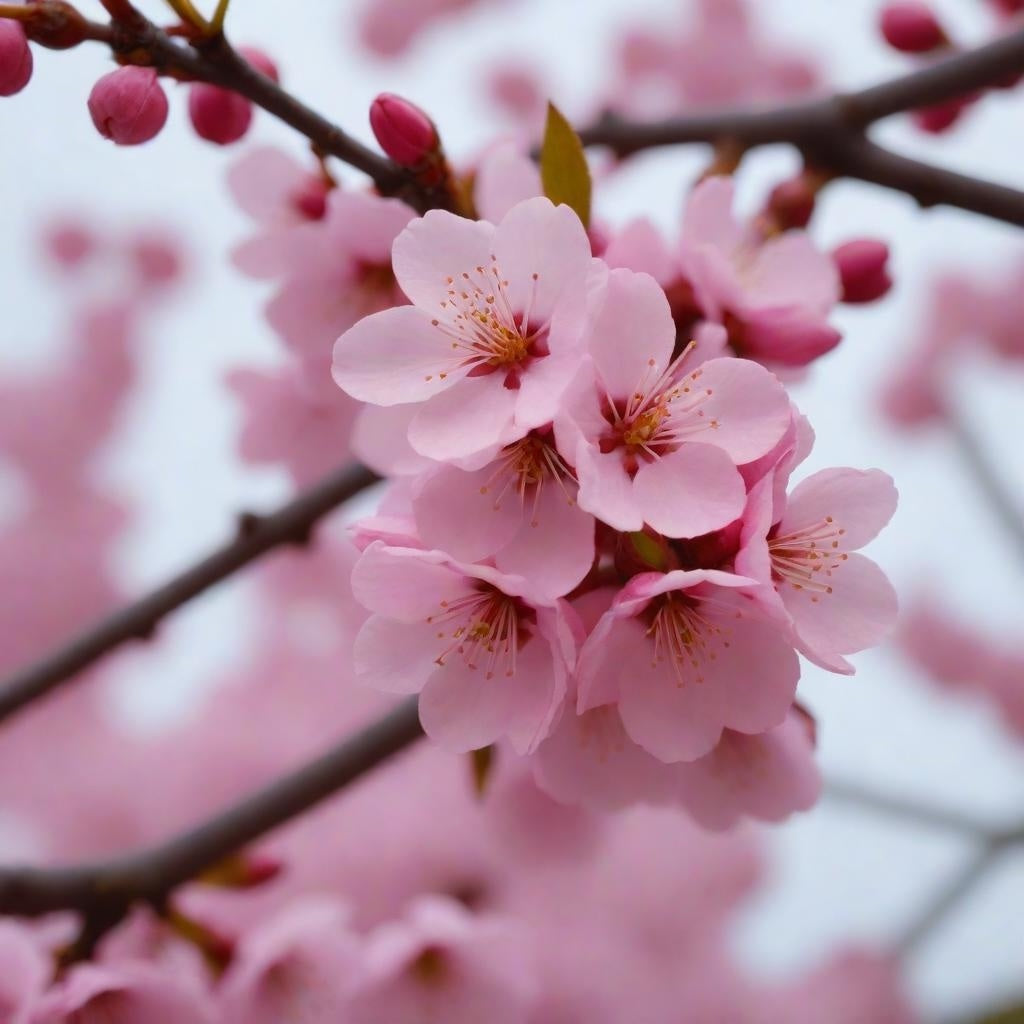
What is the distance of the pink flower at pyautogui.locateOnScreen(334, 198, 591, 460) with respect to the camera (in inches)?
18.8

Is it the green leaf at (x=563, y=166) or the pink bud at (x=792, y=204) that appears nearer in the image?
the green leaf at (x=563, y=166)

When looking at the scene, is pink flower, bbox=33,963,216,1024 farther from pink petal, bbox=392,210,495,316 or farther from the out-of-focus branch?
pink petal, bbox=392,210,495,316

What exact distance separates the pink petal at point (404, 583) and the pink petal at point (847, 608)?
17 cm

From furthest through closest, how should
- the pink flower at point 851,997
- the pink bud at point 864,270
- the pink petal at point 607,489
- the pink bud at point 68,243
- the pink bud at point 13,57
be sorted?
the pink bud at point 68,243 < the pink flower at point 851,997 < the pink bud at point 864,270 < the pink bud at point 13,57 < the pink petal at point 607,489

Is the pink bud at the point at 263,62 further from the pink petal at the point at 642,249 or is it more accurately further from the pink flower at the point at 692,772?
the pink flower at the point at 692,772

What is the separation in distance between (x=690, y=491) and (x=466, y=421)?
110 millimetres

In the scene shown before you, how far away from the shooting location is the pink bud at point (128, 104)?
22.2 inches

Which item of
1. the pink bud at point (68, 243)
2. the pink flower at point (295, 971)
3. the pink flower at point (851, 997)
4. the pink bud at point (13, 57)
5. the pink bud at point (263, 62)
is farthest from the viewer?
the pink bud at point (68, 243)

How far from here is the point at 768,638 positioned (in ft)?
1.67

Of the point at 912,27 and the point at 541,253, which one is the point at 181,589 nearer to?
the point at 541,253

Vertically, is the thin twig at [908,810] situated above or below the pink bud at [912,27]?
below

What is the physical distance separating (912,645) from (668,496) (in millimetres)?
3983

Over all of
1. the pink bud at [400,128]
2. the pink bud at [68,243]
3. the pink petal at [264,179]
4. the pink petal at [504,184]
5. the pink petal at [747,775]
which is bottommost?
the pink bud at [68,243]

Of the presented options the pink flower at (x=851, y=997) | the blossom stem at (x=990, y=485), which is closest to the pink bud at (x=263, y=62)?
the blossom stem at (x=990, y=485)
